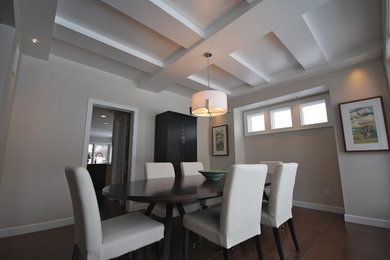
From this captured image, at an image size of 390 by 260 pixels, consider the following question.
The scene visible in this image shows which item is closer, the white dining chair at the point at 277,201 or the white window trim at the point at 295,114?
the white dining chair at the point at 277,201

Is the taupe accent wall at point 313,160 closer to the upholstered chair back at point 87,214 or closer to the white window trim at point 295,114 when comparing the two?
the white window trim at point 295,114

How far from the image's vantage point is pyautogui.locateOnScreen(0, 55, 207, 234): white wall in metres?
2.32

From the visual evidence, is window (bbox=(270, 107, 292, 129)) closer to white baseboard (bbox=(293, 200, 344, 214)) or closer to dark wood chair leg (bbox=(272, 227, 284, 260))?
white baseboard (bbox=(293, 200, 344, 214))

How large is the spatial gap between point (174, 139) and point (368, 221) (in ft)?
11.1

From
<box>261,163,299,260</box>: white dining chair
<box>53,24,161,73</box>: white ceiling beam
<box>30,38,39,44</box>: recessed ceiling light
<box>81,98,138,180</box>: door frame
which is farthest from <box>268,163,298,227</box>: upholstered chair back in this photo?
<box>30,38,39,44</box>: recessed ceiling light

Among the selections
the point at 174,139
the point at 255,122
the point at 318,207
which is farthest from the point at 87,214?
the point at 255,122

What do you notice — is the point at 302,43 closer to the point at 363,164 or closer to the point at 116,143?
the point at 363,164

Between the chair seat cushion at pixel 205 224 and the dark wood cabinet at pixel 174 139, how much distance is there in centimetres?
200

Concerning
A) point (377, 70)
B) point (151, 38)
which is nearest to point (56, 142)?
point (151, 38)

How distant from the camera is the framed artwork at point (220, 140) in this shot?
4573mm

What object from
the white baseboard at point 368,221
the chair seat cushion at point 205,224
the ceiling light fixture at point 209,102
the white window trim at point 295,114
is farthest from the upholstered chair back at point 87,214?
the white window trim at point 295,114

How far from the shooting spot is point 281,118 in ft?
13.2

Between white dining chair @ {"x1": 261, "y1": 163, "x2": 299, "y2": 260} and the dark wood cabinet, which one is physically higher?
the dark wood cabinet

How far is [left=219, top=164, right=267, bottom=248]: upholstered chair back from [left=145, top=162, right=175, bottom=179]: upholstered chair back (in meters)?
1.36
